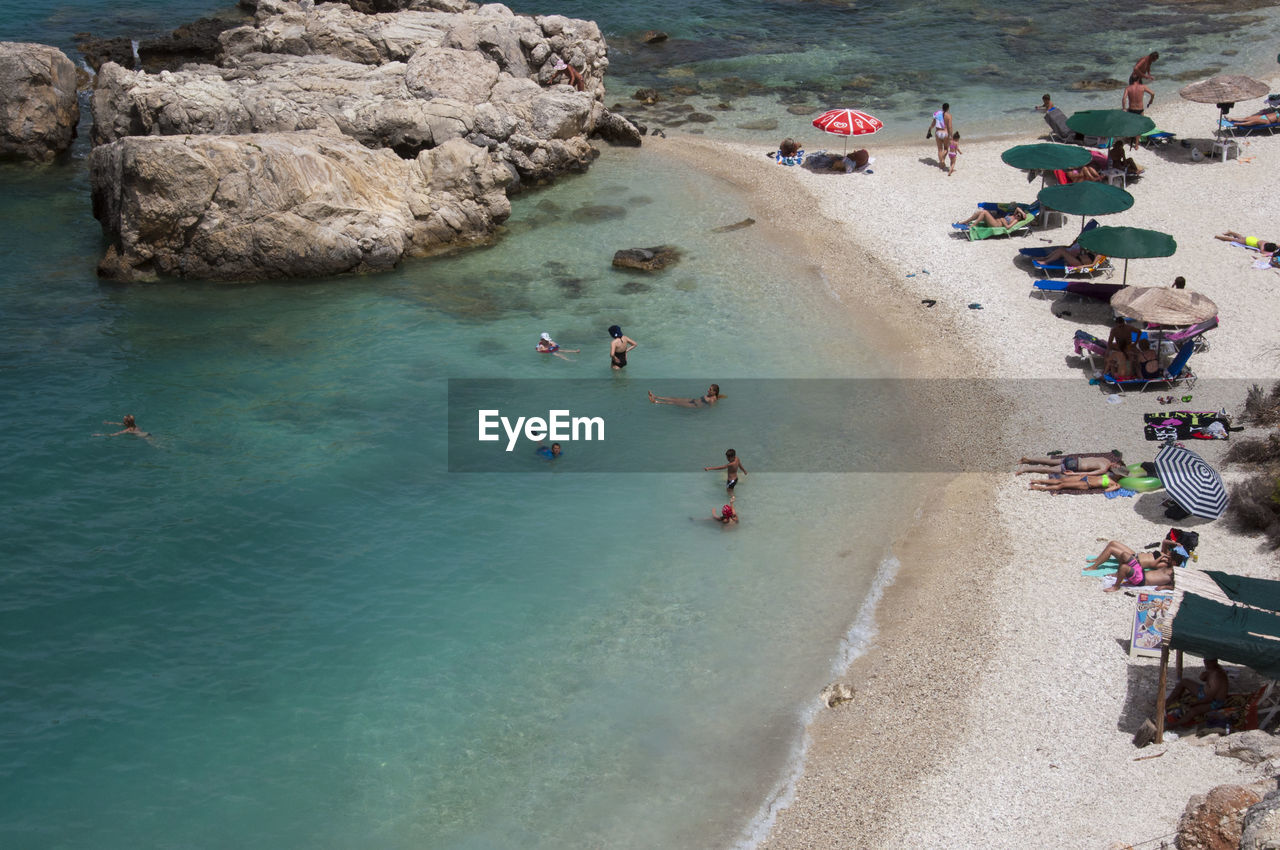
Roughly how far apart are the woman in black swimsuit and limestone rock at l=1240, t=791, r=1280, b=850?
1583 centimetres

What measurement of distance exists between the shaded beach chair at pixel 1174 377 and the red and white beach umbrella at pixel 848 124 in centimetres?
1497

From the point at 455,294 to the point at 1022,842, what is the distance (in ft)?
64.8

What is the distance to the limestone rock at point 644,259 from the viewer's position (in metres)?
29.0

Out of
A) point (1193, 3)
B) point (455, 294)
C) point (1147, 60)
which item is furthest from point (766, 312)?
point (1193, 3)

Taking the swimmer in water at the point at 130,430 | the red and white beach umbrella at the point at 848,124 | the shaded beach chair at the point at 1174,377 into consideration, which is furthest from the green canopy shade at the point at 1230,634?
the red and white beach umbrella at the point at 848,124

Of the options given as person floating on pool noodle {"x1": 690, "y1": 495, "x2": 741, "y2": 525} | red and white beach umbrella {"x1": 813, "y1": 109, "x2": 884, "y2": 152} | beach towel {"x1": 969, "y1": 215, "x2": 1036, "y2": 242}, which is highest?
red and white beach umbrella {"x1": 813, "y1": 109, "x2": 884, "y2": 152}

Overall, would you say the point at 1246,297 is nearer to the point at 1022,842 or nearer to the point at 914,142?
the point at 914,142

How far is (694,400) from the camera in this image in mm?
23125

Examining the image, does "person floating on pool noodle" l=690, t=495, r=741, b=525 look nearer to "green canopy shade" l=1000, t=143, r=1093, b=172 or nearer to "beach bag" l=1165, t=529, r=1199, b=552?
"beach bag" l=1165, t=529, r=1199, b=552

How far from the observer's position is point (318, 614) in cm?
1759

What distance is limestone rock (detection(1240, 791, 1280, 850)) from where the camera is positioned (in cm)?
1073

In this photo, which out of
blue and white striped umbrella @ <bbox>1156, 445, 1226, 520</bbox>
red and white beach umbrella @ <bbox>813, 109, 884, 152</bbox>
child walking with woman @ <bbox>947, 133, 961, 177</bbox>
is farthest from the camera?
red and white beach umbrella @ <bbox>813, 109, 884, 152</bbox>

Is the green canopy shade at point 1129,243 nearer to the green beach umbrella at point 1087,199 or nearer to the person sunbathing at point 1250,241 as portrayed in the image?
the green beach umbrella at point 1087,199

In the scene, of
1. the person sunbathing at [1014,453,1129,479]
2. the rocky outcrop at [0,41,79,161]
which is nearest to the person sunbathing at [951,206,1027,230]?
the person sunbathing at [1014,453,1129,479]
